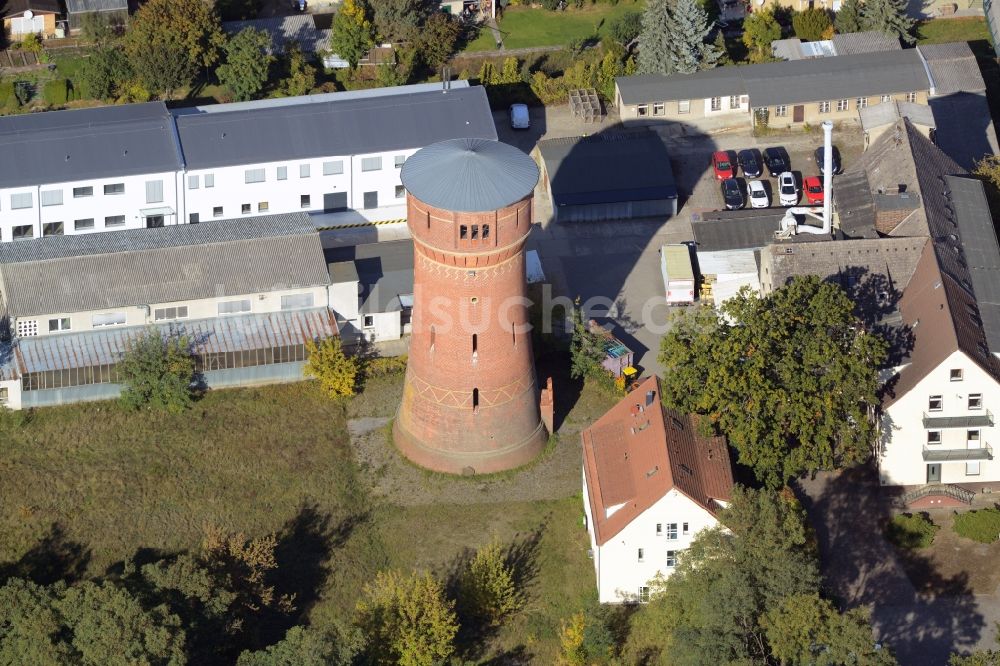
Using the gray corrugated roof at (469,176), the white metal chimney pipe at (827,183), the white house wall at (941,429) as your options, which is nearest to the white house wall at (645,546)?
the white house wall at (941,429)

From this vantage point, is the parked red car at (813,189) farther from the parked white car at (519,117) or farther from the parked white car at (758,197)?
the parked white car at (519,117)

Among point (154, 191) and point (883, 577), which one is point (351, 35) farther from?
point (883, 577)

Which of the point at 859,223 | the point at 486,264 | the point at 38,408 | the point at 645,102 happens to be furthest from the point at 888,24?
the point at 38,408

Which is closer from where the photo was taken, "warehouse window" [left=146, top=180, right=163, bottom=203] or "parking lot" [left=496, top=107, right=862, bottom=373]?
"parking lot" [left=496, top=107, right=862, bottom=373]

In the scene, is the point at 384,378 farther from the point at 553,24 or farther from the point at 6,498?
the point at 553,24

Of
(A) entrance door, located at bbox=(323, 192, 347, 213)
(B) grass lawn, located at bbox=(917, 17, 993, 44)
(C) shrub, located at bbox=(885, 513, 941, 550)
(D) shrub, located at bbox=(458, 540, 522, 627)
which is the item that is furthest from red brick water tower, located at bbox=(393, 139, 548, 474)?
(B) grass lawn, located at bbox=(917, 17, 993, 44)

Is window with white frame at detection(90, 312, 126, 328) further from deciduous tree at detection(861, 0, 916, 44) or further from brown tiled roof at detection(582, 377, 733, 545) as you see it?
deciduous tree at detection(861, 0, 916, 44)
